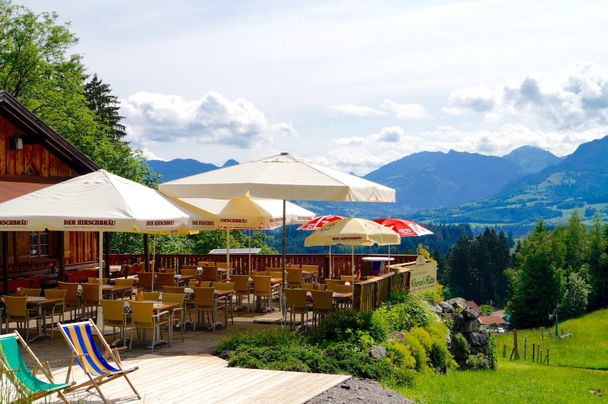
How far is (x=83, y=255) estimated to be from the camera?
2341 centimetres

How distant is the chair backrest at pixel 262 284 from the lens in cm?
1664

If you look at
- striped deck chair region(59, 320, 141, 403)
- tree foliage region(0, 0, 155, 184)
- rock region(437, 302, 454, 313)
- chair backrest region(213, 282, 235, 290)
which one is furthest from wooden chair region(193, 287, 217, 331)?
tree foliage region(0, 0, 155, 184)

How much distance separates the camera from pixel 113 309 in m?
12.6

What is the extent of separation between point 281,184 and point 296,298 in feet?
8.18

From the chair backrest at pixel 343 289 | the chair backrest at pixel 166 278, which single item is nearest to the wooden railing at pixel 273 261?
the chair backrest at pixel 166 278

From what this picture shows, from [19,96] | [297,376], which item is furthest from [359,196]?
[19,96]

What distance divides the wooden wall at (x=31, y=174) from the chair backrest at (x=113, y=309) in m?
8.21

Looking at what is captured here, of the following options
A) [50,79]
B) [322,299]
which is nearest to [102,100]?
[50,79]

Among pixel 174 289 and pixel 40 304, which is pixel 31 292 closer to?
pixel 40 304

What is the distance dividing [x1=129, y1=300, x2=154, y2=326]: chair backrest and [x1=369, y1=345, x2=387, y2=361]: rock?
3877mm

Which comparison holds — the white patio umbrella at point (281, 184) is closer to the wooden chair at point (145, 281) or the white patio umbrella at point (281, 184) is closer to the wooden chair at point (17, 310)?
the wooden chair at point (17, 310)

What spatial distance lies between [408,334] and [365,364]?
10.3 ft

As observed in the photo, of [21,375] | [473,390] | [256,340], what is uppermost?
[21,375]

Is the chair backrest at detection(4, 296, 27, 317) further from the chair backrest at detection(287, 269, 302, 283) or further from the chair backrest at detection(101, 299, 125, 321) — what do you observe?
the chair backrest at detection(287, 269, 302, 283)
